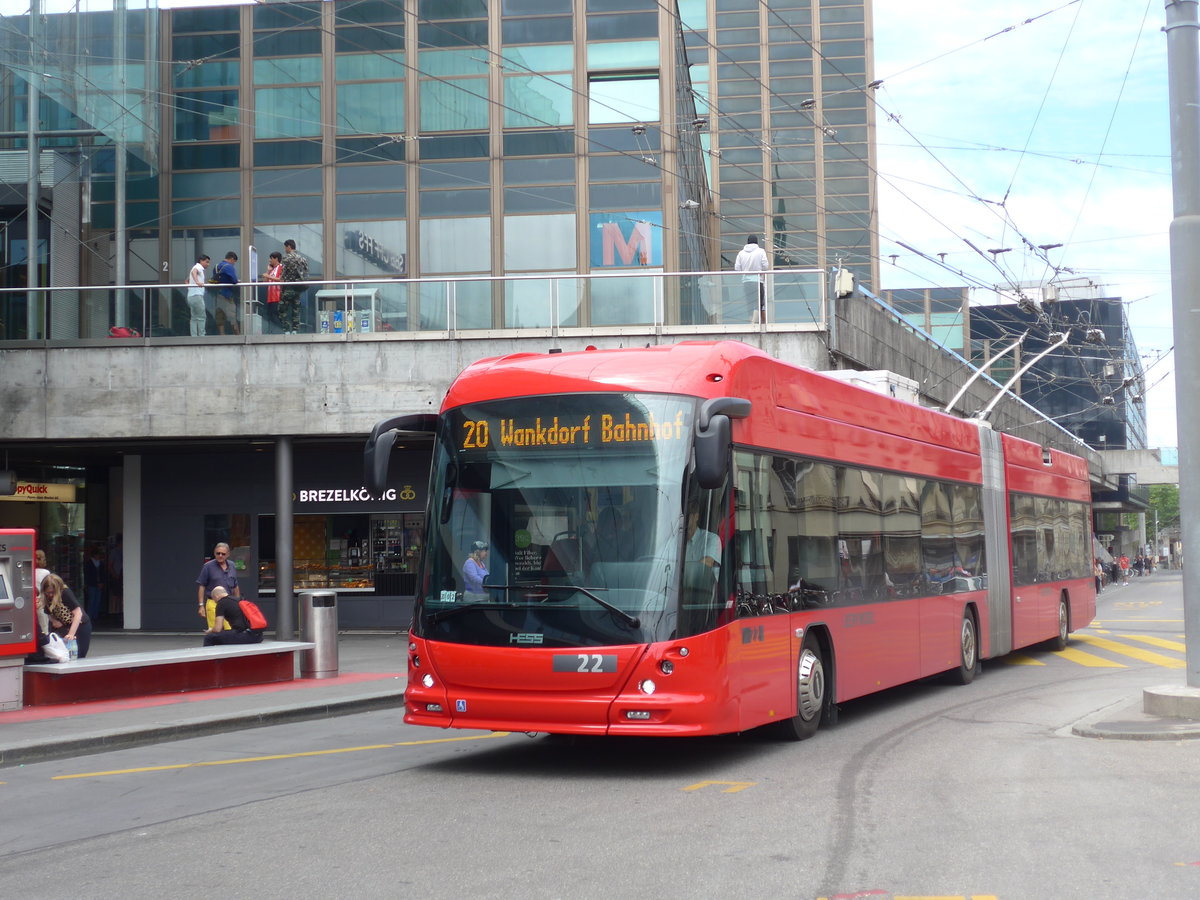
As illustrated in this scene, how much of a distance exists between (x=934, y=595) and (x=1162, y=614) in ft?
80.3

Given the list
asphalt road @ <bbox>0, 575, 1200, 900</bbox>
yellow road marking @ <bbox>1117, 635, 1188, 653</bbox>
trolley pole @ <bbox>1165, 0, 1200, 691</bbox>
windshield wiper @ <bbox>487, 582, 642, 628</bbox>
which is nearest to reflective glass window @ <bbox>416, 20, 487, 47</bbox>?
yellow road marking @ <bbox>1117, 635, 1188, 653</bbox>

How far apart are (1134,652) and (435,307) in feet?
42.4

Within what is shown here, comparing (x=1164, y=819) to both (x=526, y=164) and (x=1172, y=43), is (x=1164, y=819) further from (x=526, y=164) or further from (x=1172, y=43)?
(x=526, y=164)

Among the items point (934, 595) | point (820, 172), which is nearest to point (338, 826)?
point (934, 595)

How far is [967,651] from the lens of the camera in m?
16.3

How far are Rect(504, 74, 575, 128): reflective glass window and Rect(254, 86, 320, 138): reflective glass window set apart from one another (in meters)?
4.52

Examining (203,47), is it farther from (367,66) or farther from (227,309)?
(227,309)

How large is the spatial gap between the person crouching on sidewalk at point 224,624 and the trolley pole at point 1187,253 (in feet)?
35.8

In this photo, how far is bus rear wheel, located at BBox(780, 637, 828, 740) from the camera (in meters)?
11.0

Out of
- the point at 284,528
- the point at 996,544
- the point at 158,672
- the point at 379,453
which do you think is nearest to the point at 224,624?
the point at 158,672

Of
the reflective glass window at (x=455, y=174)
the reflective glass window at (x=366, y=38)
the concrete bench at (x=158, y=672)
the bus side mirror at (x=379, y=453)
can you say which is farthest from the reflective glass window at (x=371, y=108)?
the bus side mirror at (x=379, y=453)

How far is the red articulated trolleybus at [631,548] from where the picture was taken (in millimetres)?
9172

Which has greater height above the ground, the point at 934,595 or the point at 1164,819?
the point at 934,595

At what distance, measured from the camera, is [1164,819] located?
300 inches
